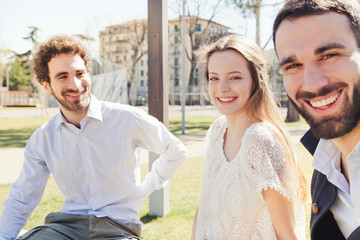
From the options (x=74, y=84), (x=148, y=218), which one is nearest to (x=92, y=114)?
(x=74, y=84)

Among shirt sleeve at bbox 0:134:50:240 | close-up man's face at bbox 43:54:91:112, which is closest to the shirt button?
close-up man's face at bbox 43:54:91:112

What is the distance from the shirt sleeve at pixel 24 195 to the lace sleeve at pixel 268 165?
148 cm

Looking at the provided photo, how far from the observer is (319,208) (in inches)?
67.4

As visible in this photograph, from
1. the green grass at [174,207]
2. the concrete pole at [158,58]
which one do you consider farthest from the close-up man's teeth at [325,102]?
the concrete pole at [158,58]

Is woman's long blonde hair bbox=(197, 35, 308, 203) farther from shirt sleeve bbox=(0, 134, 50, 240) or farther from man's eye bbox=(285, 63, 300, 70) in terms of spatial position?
shirt sleeve bbox=(0, 134, 50, 240)

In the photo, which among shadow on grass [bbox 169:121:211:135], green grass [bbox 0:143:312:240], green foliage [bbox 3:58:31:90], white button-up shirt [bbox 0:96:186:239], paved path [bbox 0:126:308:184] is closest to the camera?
white button-up shirt [bbox 0:96:186:239]

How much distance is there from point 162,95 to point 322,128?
2.64 meters

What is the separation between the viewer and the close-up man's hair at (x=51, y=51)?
2.66m

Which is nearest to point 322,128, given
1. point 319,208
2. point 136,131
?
point 319,208

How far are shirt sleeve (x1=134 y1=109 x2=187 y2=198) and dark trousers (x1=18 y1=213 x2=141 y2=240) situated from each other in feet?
1.16

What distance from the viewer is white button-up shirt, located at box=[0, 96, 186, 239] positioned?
2.51 metres

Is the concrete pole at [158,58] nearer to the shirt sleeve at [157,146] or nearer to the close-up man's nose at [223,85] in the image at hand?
the shirt sleeve at [157,146]

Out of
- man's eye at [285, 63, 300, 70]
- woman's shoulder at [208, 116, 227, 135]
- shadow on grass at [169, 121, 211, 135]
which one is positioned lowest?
shadow on grass at [169, 121, 211, 135]

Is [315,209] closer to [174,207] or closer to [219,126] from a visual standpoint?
[219,126]
